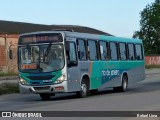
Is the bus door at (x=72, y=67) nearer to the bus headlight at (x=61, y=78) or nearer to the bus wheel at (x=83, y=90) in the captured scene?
the bus headlight at (x=61, y=78)

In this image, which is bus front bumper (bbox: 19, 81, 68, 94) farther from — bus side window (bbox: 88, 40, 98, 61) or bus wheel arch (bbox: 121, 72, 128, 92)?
bus wheel arch (bbox: 121, 72, 128, 92)

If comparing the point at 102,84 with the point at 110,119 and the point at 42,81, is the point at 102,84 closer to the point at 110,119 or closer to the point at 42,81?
the point at 42,81

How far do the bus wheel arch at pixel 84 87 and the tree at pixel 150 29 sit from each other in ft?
278

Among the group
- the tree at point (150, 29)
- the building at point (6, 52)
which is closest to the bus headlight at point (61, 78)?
the building at point (6, 52)

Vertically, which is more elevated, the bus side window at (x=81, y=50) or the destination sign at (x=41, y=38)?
the destination sign at (x=41, y=38)

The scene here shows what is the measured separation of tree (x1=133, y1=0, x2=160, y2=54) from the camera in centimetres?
10775

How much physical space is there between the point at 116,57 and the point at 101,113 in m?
11.3

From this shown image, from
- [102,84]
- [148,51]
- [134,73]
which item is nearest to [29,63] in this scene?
[102,84]

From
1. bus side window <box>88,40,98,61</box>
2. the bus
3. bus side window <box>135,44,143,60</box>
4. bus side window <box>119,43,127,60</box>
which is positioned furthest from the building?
the bus

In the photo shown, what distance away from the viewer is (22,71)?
21.8 metres

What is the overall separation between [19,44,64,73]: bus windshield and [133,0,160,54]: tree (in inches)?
3403

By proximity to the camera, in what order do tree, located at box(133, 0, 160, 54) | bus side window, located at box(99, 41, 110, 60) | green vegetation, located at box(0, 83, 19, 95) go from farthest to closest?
1. tree, located at box(133, 0, 160, 54)
2. green vegetation, located at box(0, 83, 19, 95)
3. bus side window, located at box(99, 41, 110, 60)

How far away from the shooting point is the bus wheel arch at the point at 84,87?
73.6ft

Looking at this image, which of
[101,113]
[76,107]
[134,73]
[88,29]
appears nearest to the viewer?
[101,113]
